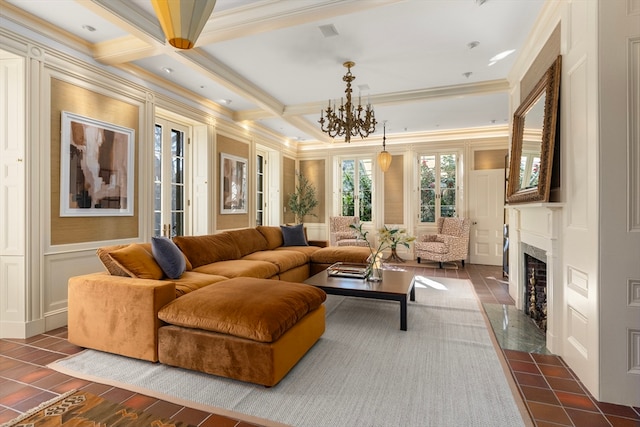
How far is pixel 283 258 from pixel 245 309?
2.17 metres

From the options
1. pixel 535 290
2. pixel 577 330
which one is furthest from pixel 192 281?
pixel 535 290

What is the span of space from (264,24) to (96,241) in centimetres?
284

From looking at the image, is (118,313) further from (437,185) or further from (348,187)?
(437,185)

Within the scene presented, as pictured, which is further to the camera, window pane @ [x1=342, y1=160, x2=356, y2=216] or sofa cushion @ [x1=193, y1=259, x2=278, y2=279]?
window pane @ [x1=342, y1=160, x2=356, y2=216]

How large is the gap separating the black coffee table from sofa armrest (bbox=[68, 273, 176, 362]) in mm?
1517

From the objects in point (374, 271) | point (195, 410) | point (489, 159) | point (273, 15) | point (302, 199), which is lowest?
point (195, 410)

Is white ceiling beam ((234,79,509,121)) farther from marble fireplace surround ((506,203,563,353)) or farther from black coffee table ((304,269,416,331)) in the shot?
black coffee table ((304,269,416,331))

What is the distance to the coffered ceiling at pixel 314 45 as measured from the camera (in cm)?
264

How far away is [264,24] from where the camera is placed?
8.90ft

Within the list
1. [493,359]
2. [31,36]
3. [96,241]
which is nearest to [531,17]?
[493,359]

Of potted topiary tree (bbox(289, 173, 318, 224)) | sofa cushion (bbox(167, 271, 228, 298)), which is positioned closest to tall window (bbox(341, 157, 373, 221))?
potted topiary tree (bbox(289, 173, 318, 224))

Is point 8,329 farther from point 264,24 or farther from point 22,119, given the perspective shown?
point 264,24

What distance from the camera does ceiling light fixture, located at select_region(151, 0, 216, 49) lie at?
4.08 ft

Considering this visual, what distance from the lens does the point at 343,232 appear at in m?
7.30
